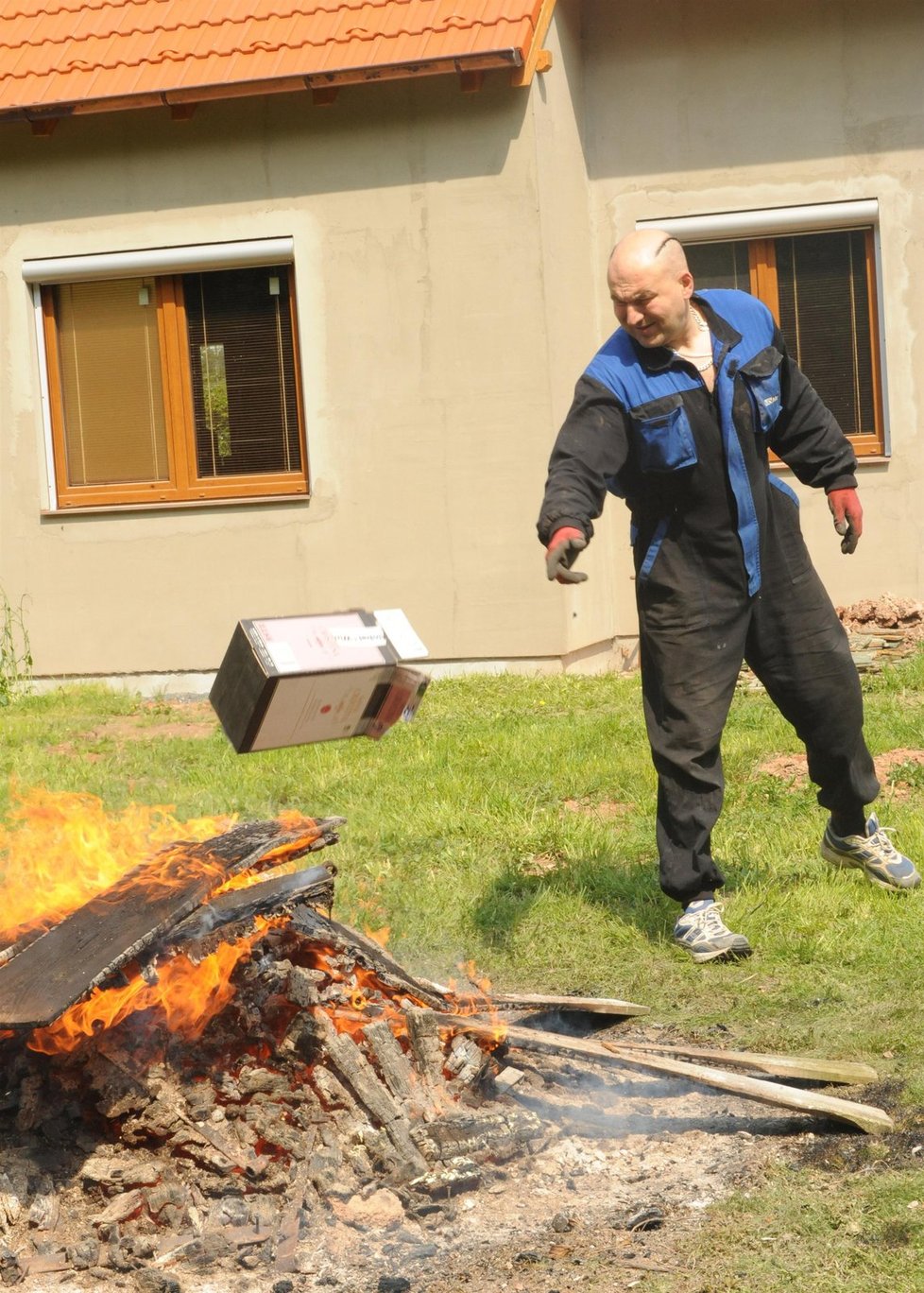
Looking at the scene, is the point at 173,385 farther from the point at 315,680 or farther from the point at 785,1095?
the point at 785,1095

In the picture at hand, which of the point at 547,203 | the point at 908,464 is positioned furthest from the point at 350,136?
the point at 908,464

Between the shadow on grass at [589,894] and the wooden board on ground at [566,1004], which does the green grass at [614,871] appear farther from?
the wooden board on ground at [566,1004]

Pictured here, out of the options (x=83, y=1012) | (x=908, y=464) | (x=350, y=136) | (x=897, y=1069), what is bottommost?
(x=897, y=1069)

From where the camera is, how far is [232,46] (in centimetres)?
Result: 1012

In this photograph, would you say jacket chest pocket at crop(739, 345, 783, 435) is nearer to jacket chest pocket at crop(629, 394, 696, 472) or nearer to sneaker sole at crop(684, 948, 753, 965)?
jacket chest pocket at crop(629, 394, 696, 472)

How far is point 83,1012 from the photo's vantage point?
3553 mm

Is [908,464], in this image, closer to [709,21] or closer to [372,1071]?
[709,21]

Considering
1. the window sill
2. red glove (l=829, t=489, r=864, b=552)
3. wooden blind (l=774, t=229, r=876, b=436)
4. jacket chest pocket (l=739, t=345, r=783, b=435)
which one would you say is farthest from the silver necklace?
wooden blind (l=774, t=229, r=876, b=436)

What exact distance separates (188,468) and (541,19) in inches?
152

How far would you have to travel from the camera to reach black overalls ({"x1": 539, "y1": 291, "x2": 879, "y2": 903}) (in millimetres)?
4832

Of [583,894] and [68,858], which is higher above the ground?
[68,858]

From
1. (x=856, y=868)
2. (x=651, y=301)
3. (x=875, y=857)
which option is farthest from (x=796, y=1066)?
(x=651, y=301)

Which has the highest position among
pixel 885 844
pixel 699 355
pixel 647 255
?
pixel 647 255

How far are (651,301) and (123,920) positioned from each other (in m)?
2.48
